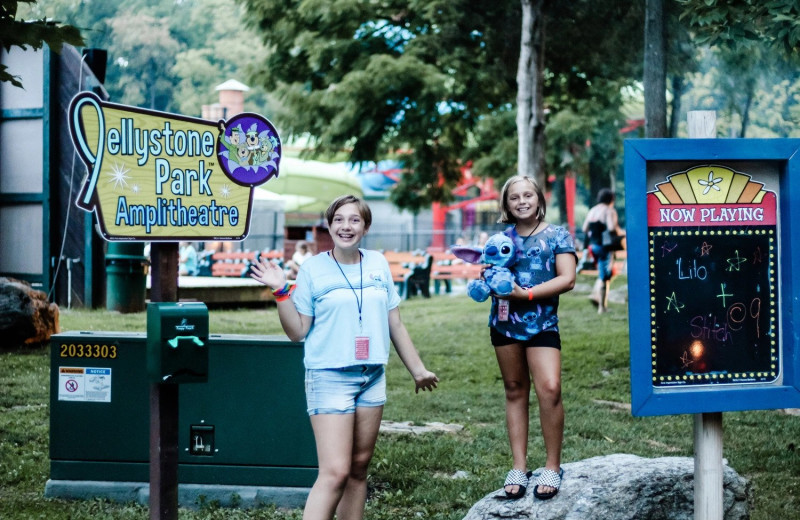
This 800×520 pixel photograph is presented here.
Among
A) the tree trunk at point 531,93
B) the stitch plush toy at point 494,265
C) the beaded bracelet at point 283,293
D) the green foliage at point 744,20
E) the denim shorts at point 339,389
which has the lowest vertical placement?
the denim shorts at point 339,389

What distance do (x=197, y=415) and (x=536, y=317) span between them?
217 cm

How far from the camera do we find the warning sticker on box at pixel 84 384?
5492 millimetres

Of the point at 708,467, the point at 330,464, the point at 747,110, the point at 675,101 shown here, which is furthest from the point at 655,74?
the point at 330,464

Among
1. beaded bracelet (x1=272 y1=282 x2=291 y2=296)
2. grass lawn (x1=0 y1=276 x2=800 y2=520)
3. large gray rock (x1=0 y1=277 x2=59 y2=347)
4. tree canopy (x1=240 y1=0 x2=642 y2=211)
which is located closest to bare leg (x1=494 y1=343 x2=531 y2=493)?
grass lawn (x1=0 y1=276 x2=800 y2=520)

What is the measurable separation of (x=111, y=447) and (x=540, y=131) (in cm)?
1048

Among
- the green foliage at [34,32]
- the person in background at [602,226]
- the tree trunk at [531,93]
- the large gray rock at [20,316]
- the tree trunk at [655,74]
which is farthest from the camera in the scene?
the tree trunk at [531,93]

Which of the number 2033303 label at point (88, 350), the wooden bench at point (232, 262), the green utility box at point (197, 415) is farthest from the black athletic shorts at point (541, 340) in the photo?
the wooden bench at point (232, 262)

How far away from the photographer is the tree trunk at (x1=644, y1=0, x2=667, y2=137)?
35.3 ft

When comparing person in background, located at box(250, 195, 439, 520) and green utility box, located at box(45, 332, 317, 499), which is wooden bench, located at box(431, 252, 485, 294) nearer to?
green utility box, located at box(45, 332, 317, 499)

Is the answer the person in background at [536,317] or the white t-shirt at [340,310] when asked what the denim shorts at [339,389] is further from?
the person in background at [536,317]

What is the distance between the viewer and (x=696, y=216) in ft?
12.7

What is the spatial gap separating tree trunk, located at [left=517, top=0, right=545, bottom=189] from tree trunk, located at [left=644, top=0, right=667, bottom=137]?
10.9 ft

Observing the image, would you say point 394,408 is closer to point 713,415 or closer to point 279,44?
point 713,415

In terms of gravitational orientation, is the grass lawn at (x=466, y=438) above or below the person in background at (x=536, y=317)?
below
